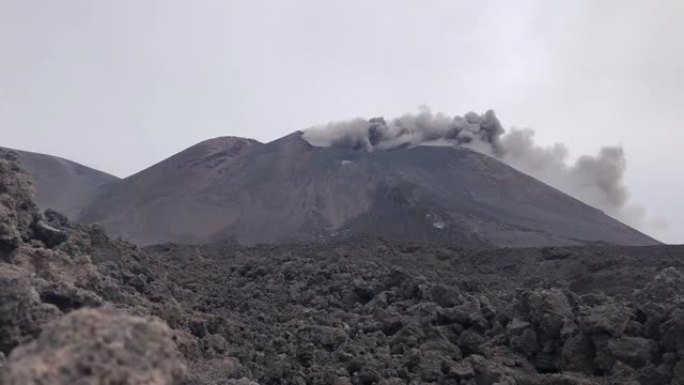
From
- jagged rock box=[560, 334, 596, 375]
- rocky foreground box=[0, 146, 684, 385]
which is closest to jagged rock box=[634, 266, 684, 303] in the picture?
rocky foreground box=[0, 146, 684, 385]

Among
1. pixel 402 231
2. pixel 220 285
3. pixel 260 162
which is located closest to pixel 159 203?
pixel 260 162

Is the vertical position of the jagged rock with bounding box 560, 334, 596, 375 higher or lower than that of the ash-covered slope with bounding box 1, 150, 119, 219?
lower

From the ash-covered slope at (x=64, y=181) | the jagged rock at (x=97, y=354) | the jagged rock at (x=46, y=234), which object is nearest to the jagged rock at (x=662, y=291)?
the jagged rock at (x=46, y=234)

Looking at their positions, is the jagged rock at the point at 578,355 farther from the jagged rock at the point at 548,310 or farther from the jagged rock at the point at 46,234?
the jagged rock at the point at 46,234

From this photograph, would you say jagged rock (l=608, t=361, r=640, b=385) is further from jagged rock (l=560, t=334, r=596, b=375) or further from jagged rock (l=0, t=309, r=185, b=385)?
jagged rock (l=0, t=309, r=185, b=385)

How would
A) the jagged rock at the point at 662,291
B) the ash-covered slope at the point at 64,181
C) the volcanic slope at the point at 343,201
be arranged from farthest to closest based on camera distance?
the ash-covered slope at the point at 64,181
the volcanic slope at the point at 343,201
the jagged rock at the point at 662,291
